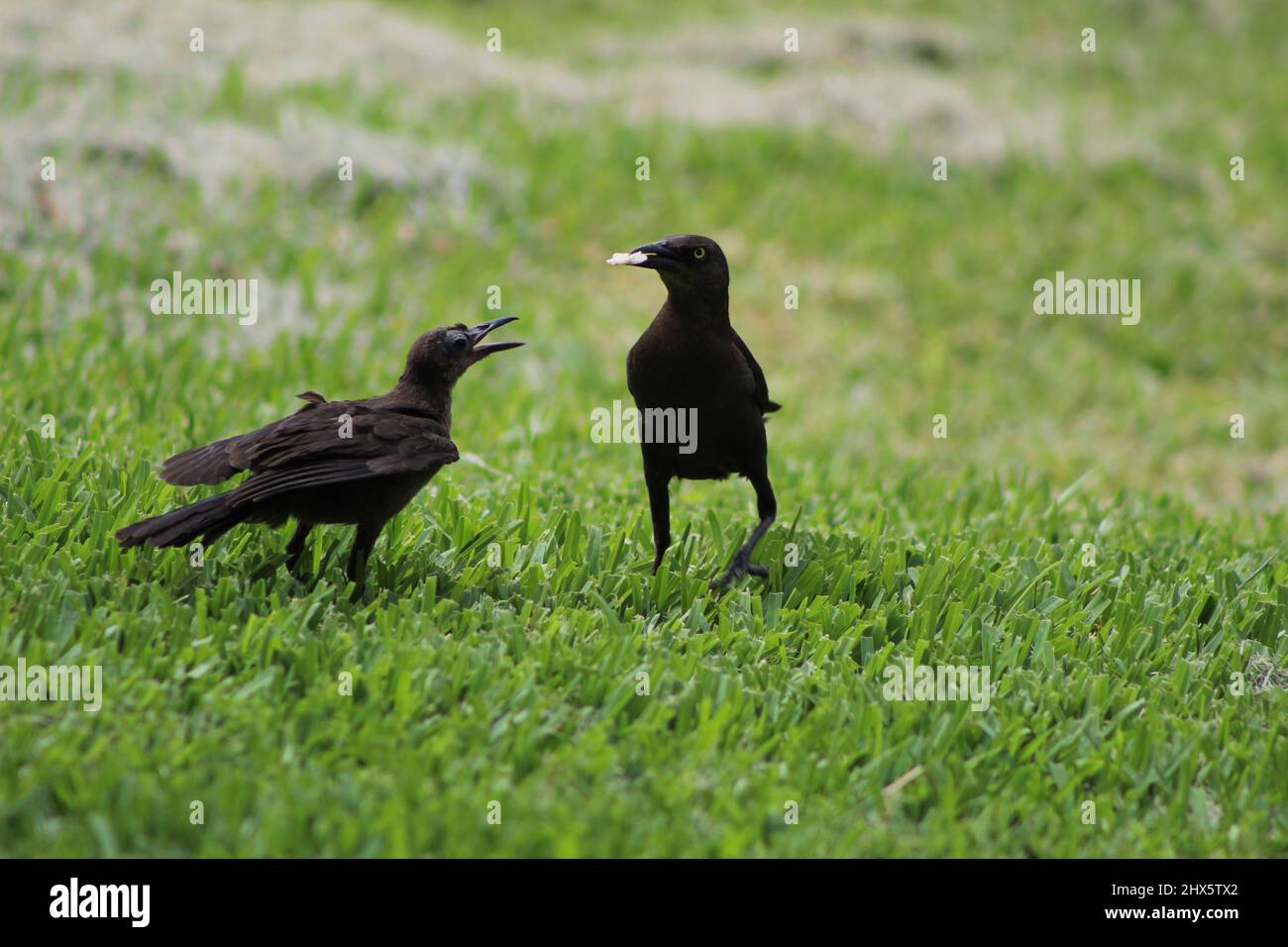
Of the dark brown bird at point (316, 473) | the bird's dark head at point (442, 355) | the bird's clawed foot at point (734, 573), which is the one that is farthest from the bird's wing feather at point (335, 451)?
the bird's clawed foot at point (734, 573)

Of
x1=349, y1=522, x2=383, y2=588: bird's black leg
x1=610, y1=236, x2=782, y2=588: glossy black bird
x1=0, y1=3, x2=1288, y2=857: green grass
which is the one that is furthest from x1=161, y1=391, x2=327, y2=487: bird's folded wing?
x1=610, y1=236, x2=782, y2=588: glossy black bird

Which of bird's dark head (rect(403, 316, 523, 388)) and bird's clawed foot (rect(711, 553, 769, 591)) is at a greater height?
bird's dark head (rect(403, 316, 523, 388))

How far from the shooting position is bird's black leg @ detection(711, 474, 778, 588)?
483 centimetres

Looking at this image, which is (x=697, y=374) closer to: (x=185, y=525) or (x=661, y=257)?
(x=661, y=257)

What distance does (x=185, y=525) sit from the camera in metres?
3.92

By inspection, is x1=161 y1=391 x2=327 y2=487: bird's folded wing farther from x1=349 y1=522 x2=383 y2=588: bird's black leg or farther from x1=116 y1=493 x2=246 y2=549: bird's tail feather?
x1=349 y1=522 x2=383 y2=588: bird's black leg

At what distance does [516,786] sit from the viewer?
3436 mm

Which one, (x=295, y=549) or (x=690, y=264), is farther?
(x=690, y=264)

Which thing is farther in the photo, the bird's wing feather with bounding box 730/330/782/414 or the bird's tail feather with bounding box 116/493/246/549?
the bird's wing feather with bounding box 730/330/782/414

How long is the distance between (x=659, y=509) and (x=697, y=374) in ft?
1.91

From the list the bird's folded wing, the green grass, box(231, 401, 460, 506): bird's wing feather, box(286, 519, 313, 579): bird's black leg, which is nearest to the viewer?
the green grass

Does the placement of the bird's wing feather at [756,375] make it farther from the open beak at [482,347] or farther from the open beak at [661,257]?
the open beak at [482,347]

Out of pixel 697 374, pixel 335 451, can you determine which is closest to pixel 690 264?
pixel 697 374

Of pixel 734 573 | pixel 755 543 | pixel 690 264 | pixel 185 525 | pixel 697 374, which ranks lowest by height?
pixel 734 573
